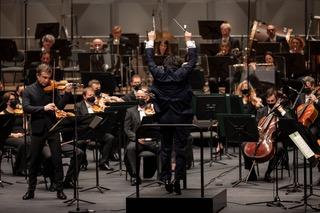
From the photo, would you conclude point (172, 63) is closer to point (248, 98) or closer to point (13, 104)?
point (248, 98)

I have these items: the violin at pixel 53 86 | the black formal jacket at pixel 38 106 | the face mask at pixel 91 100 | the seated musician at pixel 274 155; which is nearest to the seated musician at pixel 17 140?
the face mask at pixel 91 100

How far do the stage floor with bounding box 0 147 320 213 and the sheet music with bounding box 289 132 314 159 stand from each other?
132cm

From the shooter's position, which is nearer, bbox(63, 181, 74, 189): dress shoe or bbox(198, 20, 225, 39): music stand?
bbox(63, 181, 74, 189): dress shoe

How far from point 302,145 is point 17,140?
6.52 metres

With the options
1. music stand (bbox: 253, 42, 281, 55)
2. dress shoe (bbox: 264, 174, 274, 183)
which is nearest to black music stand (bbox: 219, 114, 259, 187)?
dress shoe (bbox: 264, 174, 274, 183)

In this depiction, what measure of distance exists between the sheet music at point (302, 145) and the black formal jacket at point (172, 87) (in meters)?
1.97

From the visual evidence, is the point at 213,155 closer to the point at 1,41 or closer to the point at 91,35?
the point at 1,41

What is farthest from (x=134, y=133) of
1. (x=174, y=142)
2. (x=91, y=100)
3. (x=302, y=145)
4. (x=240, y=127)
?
(x=302, y=145)

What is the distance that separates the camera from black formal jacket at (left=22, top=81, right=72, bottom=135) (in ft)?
42.8

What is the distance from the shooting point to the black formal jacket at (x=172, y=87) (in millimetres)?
12453

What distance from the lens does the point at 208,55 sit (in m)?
20.3

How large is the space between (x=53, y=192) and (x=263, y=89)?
21.0 feet

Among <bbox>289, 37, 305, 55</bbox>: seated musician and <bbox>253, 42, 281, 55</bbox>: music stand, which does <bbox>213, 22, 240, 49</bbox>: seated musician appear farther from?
<bbox>289, 37, 305, 55</bbox>: seated musician

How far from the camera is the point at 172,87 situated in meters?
12.6
